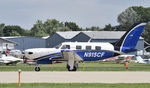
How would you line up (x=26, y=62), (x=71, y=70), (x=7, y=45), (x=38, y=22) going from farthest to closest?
(x=38, y=22) < (x=7, y=45) < (x=26, y=62) < (x=71, y=70)

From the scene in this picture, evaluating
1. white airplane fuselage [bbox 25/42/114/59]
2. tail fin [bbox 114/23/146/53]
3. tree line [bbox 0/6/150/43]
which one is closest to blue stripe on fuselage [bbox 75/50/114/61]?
white airplane fuselage [bbox 25/42/114/59]

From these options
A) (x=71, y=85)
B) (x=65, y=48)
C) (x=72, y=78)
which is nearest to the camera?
(x=71, y=85)

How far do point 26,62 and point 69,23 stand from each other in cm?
13600

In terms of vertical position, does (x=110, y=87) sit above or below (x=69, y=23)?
below

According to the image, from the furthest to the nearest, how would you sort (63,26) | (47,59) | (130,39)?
(63,26)
(130,39)
(47,59)

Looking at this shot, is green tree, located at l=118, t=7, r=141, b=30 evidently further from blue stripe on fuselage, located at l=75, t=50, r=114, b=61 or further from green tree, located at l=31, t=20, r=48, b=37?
blue stripe on fuselage, located at l=75, t=50, r=114, b=61

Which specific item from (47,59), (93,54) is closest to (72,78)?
(47,59)

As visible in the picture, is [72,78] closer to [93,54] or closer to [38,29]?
[93,54]

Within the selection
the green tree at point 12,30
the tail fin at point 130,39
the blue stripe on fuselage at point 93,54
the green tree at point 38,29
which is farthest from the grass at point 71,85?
the green tree at point 12,30

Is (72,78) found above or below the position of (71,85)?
above

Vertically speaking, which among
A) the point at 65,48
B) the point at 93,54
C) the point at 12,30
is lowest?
the point at 93,54

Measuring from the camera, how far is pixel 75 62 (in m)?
40.8

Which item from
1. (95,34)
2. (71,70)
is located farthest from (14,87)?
(95,34)

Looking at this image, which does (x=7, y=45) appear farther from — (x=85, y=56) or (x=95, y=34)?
(x=85, y=56)
